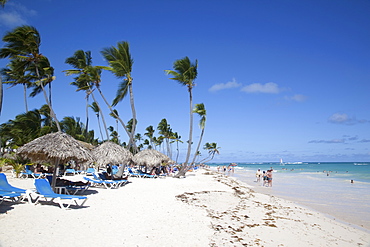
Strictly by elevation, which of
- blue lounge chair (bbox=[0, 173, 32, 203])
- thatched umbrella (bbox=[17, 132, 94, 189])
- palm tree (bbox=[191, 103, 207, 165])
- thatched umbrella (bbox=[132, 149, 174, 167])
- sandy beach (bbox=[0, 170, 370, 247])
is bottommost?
sandy beach (bbox=[0, 170, 370, 247])

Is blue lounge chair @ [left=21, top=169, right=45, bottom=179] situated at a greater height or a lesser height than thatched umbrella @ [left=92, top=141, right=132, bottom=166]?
lesser

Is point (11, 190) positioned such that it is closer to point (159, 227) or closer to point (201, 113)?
point (159, 227)

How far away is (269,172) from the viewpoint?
18.8 meters

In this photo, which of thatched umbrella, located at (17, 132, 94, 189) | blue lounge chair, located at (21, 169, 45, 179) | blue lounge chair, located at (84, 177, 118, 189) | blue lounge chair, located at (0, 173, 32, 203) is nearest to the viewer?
blue lounge chair, located at (0, 173, 32, 203)

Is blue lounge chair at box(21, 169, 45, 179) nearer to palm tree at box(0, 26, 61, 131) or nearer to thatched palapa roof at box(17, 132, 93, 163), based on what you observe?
thatched palapa roof at box(17, 132, 93, 163)

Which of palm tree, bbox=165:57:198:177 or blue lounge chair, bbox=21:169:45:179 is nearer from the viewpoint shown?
blue lounge chair, bbox=21:169:45:179

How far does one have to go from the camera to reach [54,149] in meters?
7.93

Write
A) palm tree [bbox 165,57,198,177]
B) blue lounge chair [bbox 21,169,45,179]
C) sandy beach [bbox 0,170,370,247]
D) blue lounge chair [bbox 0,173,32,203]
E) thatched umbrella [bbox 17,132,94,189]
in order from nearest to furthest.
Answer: sandy beach [bbox 0,170,370,247] < blue lounge chair [bbox 0,173,32,203] < thatched umbrella [bbox 17,132,94,189] < blue lounge chair [bbox 21,169,45,179] < palm tree [bbox 165,57,198,177]

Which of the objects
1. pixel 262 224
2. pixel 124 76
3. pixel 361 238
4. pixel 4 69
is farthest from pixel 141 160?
pixel 4 69

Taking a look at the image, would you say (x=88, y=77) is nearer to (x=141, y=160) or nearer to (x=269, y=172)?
(x=141, y=160)

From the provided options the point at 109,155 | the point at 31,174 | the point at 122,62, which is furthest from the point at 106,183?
the point at 122,62

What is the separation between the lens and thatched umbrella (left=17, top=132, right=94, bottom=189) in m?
7.87

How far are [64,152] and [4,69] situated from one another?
19.7 m

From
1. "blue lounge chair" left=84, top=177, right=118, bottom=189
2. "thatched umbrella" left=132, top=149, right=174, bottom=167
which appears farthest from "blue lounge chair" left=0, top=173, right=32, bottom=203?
"thatched umbrella" left=132, top=149, right=174, bottom=167
